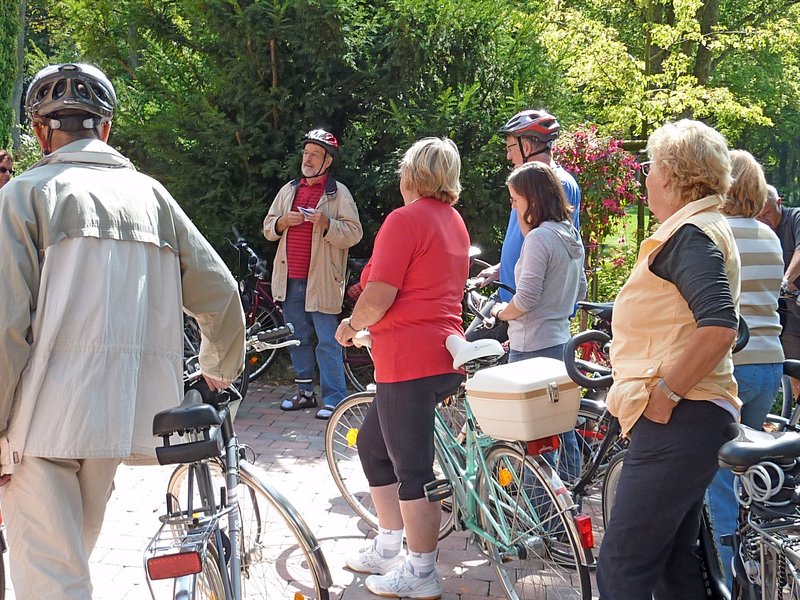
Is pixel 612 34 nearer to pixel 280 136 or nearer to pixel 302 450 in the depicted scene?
pixel 280 136

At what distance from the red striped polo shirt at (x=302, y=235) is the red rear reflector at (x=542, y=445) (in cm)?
404

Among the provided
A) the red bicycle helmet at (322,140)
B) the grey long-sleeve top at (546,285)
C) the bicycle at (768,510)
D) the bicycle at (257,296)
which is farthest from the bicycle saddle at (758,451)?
the bicycle at (257,296)

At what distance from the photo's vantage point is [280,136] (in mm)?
8016

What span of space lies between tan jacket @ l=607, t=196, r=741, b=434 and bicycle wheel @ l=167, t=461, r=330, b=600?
1.17 metres

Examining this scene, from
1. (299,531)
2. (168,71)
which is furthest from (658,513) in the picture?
(168,71)

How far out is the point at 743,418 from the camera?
3881 mm

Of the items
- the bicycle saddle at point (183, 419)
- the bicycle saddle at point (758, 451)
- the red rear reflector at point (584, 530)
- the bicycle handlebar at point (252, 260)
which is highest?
the bicycle handlebar at point (252, 260)

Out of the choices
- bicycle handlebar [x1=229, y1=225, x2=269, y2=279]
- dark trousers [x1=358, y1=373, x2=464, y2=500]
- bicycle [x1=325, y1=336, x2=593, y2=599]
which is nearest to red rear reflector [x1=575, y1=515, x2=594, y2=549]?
bicycle [x1=325, y1=336, x2=593, y2=599]

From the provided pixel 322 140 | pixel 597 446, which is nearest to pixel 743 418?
pixel 597 446

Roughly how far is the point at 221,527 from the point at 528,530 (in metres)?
1.49

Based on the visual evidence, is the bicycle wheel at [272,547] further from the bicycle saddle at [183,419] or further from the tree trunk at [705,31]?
the tree trunk at [705,31]

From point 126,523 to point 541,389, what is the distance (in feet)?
8.65

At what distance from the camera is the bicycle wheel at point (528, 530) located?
357 cm

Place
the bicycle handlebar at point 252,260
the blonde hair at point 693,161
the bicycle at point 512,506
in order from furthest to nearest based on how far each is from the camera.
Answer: the bicycle handlebar at point 252,260
the bicycle at point 512,506
the blonde hair at point 693,161
